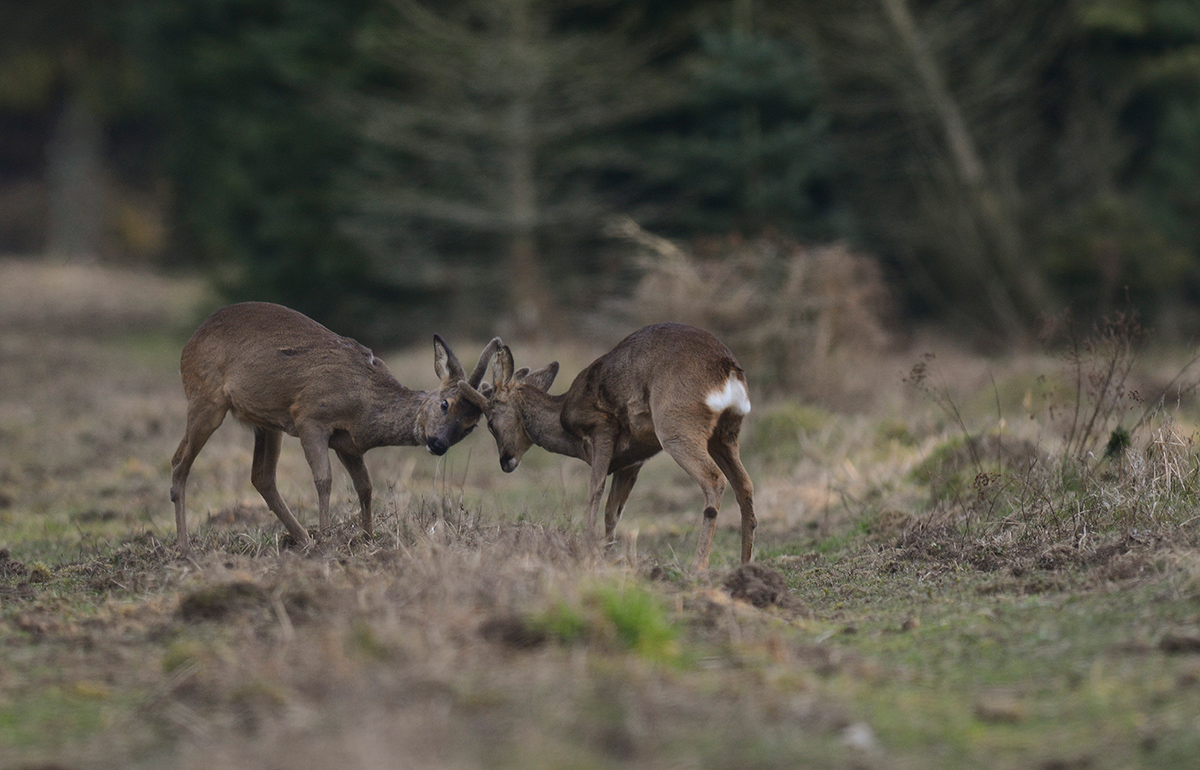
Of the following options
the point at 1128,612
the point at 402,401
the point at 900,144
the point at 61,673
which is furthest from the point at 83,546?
the point at 900,144

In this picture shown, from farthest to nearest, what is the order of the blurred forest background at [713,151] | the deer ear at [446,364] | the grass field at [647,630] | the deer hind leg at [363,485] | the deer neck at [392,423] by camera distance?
the blurred forest background at [713,151] < the deer ear at [446,364] < the deer neck at [392,423] < the deer hind leg at [363,485] < the grass field at [647,630]

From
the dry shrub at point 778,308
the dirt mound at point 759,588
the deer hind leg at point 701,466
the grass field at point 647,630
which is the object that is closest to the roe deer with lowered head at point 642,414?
the deer hind leg at point 701,466

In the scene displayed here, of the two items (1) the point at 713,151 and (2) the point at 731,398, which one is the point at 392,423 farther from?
(1) the point at 713,151

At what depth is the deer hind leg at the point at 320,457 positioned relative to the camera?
8.59 meters

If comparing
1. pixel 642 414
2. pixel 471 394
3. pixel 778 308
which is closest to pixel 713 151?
pixel 778 308

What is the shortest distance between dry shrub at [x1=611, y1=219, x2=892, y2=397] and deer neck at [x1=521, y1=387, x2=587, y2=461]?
6814 mm

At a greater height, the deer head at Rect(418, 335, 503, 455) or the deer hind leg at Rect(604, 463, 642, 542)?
the deer head at Rect(418, 335, 503, 455)

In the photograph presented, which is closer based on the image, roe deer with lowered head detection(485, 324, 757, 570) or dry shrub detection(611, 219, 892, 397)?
roe deer with lowered head detection(485, 324, 757, 570)

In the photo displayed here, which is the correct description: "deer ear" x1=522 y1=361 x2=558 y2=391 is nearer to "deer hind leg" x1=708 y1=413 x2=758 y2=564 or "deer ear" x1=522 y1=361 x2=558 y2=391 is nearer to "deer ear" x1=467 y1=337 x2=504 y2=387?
"deer ear" x1=467 y1=337 x2=504 y2=387

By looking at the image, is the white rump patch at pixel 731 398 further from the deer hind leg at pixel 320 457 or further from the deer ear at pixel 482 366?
the deer hind leg at pixel 320 457

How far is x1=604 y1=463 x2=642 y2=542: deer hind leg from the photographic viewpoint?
9188mm

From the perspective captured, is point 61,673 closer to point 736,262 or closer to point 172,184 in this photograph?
point 736,262

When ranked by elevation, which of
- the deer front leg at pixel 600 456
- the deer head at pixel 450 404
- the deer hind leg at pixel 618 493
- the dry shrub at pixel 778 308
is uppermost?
the dry shrub at pixel 778 308

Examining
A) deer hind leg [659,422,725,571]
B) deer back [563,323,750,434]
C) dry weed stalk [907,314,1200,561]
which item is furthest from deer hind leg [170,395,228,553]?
dry weed stalk [907,314,1200,561]
